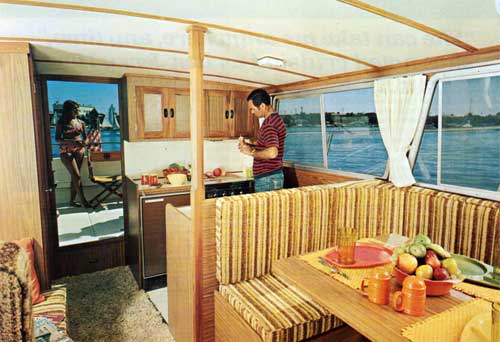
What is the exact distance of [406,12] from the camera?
1.55 metres

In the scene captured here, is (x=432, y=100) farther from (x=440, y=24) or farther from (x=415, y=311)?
(x=415, y=311)

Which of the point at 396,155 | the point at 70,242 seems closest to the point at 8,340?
the point at 396,155

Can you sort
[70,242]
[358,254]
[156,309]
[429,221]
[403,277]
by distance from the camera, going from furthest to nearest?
[70,242] → [156,309] → [429,221] → [358,254] → [403,277]

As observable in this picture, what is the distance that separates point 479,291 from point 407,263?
1.22ft

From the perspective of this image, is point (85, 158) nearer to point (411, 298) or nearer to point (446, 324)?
point (411, 298)

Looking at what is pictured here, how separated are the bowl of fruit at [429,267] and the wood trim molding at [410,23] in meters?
1.09

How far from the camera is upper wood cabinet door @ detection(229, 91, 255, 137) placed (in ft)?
14.1

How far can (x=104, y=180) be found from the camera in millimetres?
3934

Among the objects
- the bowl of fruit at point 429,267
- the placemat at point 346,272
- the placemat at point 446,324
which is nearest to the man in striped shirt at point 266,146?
the placemat at point 346,272

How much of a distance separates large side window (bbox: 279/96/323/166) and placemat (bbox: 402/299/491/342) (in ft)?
8.26

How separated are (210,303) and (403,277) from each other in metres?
1.33

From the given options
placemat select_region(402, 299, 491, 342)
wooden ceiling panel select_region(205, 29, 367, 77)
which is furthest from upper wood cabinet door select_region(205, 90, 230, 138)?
placemat select_region(402, 299, 491, 342)

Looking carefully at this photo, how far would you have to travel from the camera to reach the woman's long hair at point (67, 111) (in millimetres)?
3506

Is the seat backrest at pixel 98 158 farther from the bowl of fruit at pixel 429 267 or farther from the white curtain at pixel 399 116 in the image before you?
the bowl of fruit at pixel 429 267
